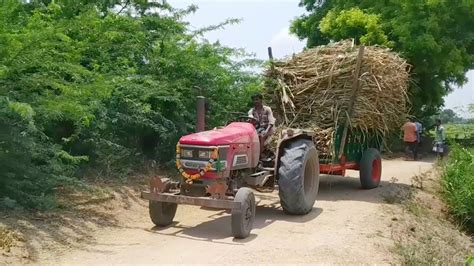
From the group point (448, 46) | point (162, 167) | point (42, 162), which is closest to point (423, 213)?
point (162, 167)

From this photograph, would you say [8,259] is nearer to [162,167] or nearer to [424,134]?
[162,167]

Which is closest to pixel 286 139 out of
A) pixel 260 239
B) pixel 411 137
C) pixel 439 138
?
pixel 260 239

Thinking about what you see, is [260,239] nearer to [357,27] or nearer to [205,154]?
[205,154]

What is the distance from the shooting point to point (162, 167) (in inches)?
468

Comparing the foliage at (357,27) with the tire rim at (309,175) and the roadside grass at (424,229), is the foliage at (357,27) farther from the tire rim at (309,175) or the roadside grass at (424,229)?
the tire rim at (309,175)

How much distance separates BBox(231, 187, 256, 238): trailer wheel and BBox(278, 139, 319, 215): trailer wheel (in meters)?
0.98

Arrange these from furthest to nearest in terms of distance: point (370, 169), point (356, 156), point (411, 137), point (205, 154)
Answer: point (411, 137)
point (356, 156)
point (370, 169)
point (205, 154)

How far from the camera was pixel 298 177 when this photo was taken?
834 cm

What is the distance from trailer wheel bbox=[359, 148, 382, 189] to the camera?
451 inches

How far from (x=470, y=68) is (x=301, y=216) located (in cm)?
1603

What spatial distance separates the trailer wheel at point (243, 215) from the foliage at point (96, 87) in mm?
2451

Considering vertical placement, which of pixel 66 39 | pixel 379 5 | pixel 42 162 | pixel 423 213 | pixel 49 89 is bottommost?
pixel 423 213

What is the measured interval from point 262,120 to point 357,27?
12146 mm

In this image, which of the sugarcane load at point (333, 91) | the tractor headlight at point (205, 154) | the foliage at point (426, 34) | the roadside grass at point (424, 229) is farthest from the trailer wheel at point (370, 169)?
the foliage at point (426, 34)
